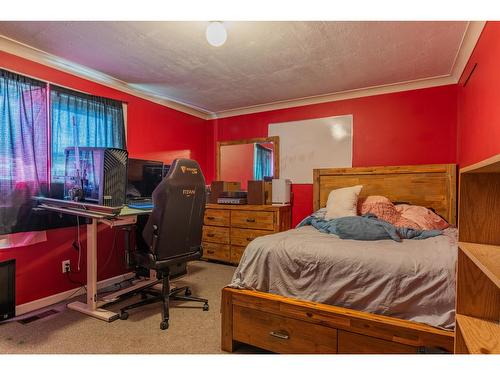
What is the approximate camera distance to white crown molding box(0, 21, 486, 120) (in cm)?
231

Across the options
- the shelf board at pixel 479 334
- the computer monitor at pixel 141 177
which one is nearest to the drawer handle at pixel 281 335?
the shelf board at pixel 479 334

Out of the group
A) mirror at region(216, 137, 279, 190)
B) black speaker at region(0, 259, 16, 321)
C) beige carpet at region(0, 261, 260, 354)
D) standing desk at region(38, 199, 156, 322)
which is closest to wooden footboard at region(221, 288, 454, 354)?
beige carpet at region(0, 261, 260, 354)

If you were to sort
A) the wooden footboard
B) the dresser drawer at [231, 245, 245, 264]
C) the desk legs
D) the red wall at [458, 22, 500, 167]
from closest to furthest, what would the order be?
the wooden footboard < the red wall at [458, 22, 500, 167] < the desk legs < the dresser drawer at [231, 245, 245, 264]

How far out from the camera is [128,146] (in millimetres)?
3395

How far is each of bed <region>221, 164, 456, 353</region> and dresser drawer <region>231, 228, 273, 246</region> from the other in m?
1.57

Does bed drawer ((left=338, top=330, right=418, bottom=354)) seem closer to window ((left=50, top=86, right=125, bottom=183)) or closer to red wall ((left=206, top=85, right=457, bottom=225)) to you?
red wall ((left=206, top=85, right=457, bottom=225))

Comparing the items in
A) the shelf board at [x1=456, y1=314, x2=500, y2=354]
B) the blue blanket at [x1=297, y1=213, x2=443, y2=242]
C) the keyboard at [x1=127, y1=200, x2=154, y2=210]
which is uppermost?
the keyboard at [x1=127, y1=200, x2=154, y2=210]

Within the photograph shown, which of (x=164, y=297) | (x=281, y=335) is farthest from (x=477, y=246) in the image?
(x=164, y=297)

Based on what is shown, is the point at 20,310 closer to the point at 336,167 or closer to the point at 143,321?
the point at 143,321

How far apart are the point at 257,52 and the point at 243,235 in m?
2.20

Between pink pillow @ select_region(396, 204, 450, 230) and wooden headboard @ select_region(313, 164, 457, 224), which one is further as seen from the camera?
wooden headboard @ select_region(313, 164, 457, 224)

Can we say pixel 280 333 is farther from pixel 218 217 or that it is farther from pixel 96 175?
pixel 218 217

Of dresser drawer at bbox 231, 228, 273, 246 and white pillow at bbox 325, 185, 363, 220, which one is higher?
white pillow at bbox 325, 185, 363, 220
